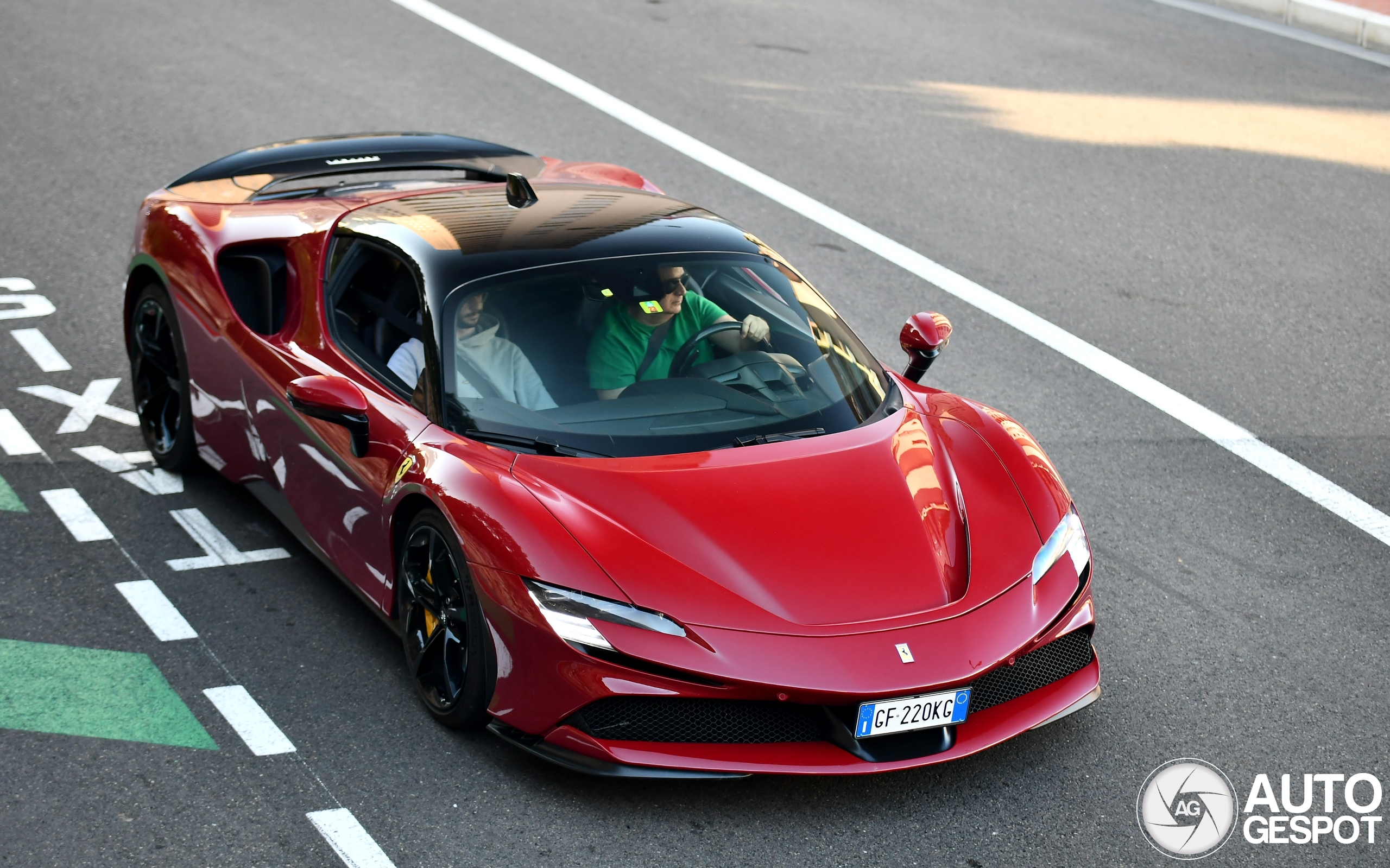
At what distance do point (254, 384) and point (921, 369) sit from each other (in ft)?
8.51

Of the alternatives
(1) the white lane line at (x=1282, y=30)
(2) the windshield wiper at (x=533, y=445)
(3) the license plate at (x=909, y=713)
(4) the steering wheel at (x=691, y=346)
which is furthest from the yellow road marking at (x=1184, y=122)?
(3) the license plate at (x=909, y=713)

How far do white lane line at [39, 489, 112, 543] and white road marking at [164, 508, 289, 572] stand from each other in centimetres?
30

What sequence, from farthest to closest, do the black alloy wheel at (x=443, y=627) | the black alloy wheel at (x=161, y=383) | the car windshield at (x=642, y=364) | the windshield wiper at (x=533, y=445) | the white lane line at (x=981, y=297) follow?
the white lane line at (x=981, y=297)
the black alloy wheel at (x=161, y=383)
the car windshield at (x=642, y=364)
the windshield wiper at (x=533, y=445)
the black alloy wheel at (x=443, y=627)

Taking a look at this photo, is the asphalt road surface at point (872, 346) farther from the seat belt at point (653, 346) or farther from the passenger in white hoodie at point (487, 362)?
the seat belt at point (653, 346)

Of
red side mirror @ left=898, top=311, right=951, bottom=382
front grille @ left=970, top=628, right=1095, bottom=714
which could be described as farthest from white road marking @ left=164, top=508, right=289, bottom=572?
front grille @ left=970, top=628, right=1095, bottom=714

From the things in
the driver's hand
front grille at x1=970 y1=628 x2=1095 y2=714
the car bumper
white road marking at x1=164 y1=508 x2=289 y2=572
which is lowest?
white road marking at x1=164 y1=508 x2=289 y2=572

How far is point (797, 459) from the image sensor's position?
15.8 ft

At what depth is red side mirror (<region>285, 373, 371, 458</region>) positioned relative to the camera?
5.02m

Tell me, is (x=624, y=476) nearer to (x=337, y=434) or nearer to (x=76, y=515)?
(x=337, y=434)

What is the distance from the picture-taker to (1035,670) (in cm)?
448

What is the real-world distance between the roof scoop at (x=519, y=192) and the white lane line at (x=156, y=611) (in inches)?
78.1

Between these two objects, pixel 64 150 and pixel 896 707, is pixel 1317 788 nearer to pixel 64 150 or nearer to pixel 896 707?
pixel 896 707

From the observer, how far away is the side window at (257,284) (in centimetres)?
588

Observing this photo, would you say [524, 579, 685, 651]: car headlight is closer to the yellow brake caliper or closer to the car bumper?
the car bumper
